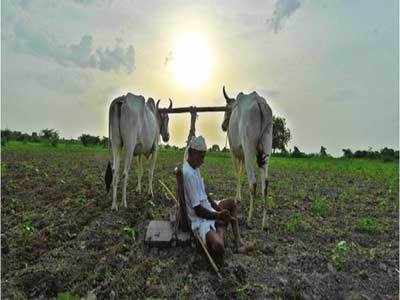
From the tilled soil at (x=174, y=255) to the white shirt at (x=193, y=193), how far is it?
0.44 metres

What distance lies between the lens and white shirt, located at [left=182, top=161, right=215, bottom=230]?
7.21 m

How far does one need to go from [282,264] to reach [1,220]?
5991mm

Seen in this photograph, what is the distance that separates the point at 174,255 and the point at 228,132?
14.4 feet

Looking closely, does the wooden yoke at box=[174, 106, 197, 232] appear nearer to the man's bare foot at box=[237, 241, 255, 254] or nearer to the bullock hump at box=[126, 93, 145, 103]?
the man's bare foot at box=[237, 241, 255, 254]

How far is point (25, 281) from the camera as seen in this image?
22.7 feet

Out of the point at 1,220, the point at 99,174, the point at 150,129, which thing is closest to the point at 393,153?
the point at 99,174

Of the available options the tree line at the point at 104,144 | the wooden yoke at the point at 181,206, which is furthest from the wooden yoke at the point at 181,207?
the tree line at the point at 104,144

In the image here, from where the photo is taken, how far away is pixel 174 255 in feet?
24.4

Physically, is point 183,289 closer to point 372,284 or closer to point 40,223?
point 372,284

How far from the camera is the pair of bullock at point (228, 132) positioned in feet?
32.1

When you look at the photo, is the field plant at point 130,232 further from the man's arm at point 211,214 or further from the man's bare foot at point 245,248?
the man's bare foot at point 245,248

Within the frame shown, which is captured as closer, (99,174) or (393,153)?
(99,174)

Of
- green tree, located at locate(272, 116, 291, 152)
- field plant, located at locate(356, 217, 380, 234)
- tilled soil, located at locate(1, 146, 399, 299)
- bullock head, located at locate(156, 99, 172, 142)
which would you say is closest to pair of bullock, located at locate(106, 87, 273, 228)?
bullock head, located at locate(156, 99, 172, 142)

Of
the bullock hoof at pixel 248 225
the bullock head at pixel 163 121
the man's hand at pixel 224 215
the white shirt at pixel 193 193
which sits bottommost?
the bullock hoof at pixel 248 225
